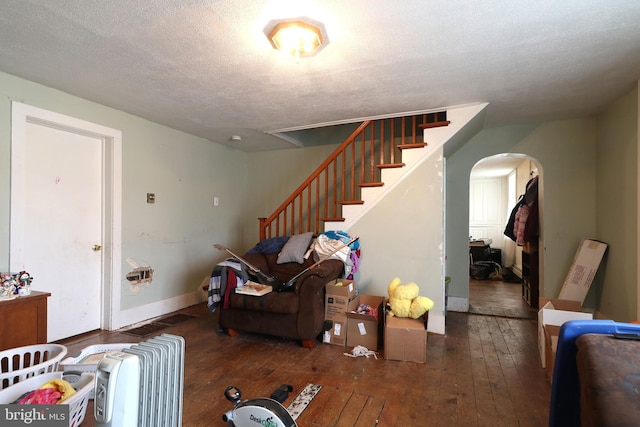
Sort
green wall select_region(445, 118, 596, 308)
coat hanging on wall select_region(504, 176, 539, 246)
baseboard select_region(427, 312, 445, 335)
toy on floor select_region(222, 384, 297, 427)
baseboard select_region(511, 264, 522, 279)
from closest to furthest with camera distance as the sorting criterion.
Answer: toy on floor select_region(222, 384, 297, 427) → baseboard select_region(427, 312, 445, 335) → green wall select_region(445, 118, 596, 308) → coat hanging on wall select_region(504, 176, 539, 246) → baseboard select_region(511, 264, 522, 279)

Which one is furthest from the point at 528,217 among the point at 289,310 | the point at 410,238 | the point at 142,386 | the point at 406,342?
the point at 142,386

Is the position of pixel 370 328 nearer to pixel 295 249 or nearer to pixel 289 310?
pixel 289 310

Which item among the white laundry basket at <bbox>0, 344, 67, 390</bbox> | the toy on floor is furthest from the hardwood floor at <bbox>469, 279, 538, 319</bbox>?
the white laundry basket at <bbox>0, 344, 67, 390</bbox>

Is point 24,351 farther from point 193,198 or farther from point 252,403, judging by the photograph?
point 193,198

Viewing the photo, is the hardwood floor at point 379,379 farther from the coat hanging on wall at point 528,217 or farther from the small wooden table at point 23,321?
the coat hanging on wall at point 528,217

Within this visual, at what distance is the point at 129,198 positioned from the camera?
3414 mm

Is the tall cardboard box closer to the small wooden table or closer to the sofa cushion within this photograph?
the sofa cushion

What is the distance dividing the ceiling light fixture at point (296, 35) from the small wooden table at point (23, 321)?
2.43 meters

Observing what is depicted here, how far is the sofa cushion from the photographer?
276 centimetres

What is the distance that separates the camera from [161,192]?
3.78m

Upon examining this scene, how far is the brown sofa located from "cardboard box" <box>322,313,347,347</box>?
9 centimetres

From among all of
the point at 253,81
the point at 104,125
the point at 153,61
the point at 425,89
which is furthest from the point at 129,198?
the point at 425,89

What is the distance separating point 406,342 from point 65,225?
3279 millimetres

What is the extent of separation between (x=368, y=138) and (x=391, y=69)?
7.00ft
